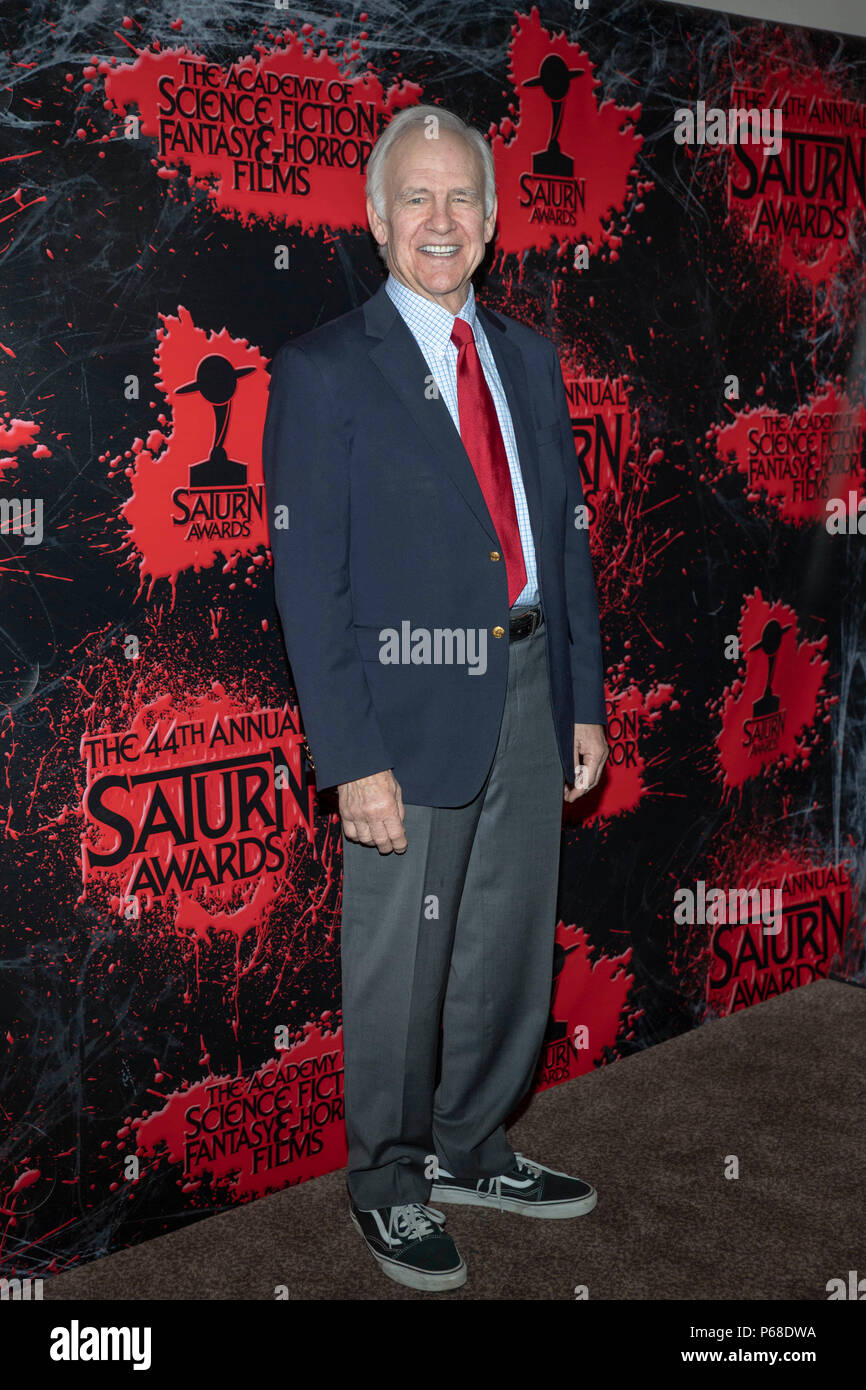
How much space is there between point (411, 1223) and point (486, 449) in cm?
123

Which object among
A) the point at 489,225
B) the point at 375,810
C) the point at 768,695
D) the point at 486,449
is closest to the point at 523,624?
the point at 486,449

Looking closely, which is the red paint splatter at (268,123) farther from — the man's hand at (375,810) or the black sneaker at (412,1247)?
the black sneaker at (412,1247)

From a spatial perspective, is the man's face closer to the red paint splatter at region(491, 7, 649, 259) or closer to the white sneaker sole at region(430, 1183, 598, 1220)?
the red paint splatter at region(491, 7, 649, 259)

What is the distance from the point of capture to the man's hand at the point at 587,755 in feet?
7.15

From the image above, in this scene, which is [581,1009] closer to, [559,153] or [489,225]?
[489,225]

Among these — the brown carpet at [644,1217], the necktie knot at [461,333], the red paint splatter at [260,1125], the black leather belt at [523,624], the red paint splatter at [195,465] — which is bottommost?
the brown carpet at [644,1217]

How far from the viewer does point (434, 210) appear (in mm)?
1877

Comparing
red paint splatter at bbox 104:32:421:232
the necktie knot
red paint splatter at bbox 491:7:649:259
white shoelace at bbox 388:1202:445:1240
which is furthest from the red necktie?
white shoelace at bbox 388:1202:445:1240

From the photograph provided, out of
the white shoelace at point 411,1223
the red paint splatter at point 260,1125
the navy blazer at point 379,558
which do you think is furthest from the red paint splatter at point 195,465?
the white shoelace at point 411,1223

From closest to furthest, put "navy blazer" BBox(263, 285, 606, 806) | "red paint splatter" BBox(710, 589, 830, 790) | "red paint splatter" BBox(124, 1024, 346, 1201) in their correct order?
"navy blazer" BBox(263, 285, 606, 806) < "red paint splatter" BBox(124, 1024, 346, 1201) < "red paint splatter" BBox(710, 589, 830, 790)

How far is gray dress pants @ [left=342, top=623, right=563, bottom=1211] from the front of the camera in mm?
1966

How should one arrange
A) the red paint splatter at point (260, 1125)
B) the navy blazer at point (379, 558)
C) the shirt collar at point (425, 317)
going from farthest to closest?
the red paint splatter at point (260, 1125) < the shirt collar at point (425, 317) < the navy blazer at point (379, 558)

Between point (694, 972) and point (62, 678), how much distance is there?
164 cm

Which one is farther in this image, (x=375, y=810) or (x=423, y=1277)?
(x=423, y=1277)
